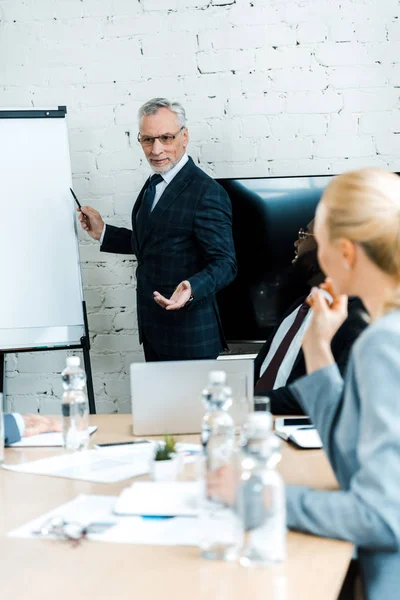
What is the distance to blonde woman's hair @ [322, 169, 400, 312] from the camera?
120cm

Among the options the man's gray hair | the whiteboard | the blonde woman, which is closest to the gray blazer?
the blonde woman

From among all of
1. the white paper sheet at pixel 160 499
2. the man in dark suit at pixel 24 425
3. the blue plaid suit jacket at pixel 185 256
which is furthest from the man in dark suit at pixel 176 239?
the white paper sheet at pixel 160 499

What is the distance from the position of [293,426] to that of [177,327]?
4.42ft

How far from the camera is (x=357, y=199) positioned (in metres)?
1.21

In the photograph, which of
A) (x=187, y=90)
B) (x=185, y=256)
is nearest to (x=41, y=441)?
(x=185, y=256)

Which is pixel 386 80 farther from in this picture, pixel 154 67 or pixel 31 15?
pixel 31 15

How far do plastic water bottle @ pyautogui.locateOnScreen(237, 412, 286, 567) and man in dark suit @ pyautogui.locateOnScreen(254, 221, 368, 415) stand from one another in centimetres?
95

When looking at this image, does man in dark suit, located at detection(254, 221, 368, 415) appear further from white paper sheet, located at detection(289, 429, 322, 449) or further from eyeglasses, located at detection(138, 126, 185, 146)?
eyeglasses, located at detection(138, 126, 185, 146)

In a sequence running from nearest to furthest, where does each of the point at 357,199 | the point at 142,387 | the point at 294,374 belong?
the point at 357,199, the point at 142,387, the point at 294,374

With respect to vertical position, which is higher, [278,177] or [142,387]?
[278,177]

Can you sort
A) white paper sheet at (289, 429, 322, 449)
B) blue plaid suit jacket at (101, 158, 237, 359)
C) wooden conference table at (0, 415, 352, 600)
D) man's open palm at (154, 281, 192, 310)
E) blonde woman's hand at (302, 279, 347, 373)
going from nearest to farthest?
1. wooden conference table at (0, 415, 352, 600)
2. blonde woman's hand at (302, 279, 347, 373)
3. white paper sheet at (289, 429, 322, 449)
4. man's open palm at (154, 281, 192, 310)
5. blue plaid suit jacket at (101, 158, 237, 359)

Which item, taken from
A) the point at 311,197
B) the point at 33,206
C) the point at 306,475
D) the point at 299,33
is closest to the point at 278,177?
the point at 311,197

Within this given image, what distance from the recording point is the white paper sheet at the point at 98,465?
1.55 metres

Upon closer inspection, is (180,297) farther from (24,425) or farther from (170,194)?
(24,425)
